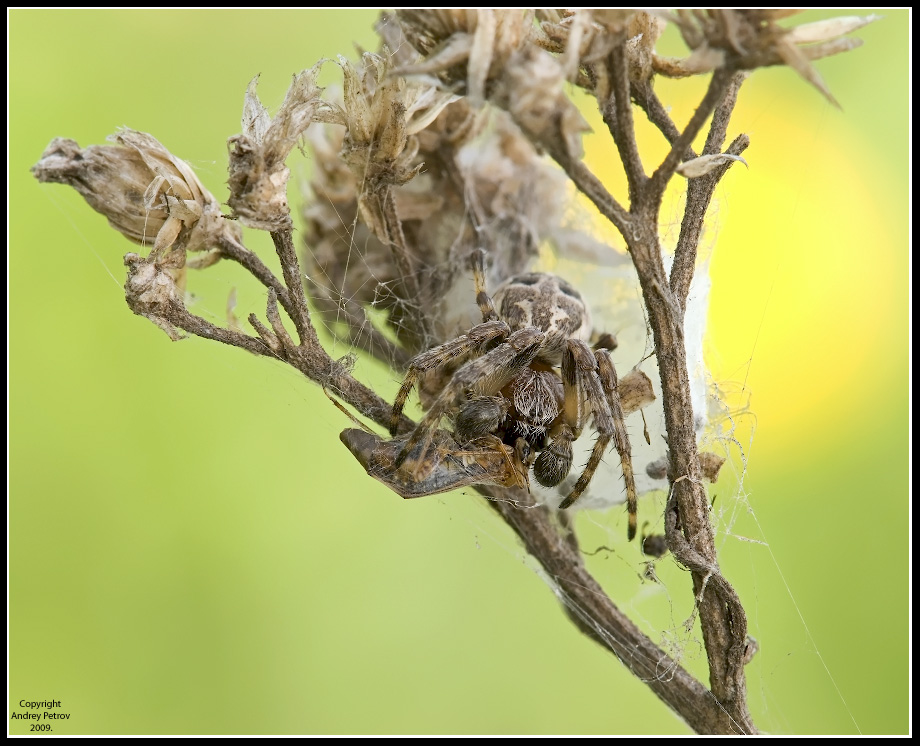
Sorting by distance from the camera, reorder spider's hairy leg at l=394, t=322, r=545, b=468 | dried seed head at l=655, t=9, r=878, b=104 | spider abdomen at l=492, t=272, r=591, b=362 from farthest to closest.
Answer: spider abdomen at l=492, t=272, r=591, b=362, spider's hairy leg at l=394, t=322, r=545, b=468, dried seed head at l=655, t=9, r=878, b=104

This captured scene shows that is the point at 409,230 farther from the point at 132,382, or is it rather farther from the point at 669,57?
the point at 132,382

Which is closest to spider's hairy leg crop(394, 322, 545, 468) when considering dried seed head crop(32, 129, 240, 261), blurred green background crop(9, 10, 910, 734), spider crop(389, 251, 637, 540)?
spider crop(389, 251, 637, 540)

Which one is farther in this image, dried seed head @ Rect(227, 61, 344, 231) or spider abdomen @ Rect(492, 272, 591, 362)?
spider abdomen @ Rect(492, 272, 591, 362)

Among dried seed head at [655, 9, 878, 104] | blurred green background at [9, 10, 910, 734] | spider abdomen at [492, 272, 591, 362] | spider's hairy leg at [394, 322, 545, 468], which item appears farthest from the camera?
blurred green background at [9, 10, 910, 734]

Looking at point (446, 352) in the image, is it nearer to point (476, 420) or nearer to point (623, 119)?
point (476, 420)

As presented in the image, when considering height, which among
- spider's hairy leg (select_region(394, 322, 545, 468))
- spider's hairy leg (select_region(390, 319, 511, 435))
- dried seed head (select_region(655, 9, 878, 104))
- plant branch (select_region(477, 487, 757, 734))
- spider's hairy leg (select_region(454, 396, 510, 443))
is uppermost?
dried seed head (select_region(655, 9, 878, 104))

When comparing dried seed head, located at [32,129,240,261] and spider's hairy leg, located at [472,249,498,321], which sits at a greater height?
dried seed head, located at [32,129,240,261]


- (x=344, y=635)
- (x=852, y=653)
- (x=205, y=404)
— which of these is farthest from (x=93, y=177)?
(x=852, y=653)

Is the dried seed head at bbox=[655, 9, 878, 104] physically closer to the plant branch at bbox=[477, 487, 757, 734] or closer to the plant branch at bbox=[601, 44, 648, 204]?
the plant branch at bbox=[601, 44, 648, 204]

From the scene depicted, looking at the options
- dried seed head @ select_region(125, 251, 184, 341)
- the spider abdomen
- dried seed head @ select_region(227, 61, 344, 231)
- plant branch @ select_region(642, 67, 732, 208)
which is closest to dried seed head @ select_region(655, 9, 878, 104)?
plant branch @ select_region(642, 67, 732, 208)
